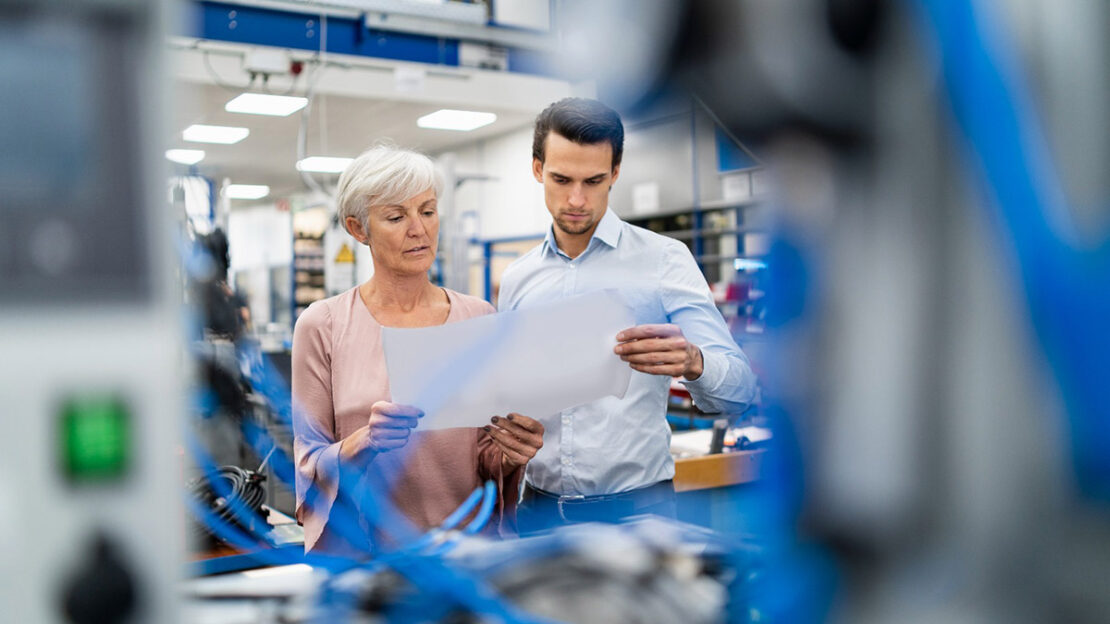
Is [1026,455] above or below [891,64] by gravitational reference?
below

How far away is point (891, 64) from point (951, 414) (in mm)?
206

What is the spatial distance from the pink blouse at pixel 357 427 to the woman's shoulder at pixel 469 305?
0.16 m

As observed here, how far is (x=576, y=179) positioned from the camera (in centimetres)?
133

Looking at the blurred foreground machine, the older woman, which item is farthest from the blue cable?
the older woman

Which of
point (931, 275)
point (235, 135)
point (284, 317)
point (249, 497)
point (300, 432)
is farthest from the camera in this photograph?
point (284, 317)

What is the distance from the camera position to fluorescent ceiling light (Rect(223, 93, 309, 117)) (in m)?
7.79

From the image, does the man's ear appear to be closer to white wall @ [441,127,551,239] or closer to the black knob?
the black knob

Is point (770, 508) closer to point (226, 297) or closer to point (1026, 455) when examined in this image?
point (1026, 455)

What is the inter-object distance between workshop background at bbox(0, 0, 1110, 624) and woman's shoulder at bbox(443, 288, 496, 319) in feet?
2.16

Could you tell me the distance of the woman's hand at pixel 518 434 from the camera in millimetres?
1203

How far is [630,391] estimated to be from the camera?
145cm

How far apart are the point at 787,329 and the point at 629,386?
0.87m

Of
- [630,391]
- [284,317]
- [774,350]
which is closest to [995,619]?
[774,350]

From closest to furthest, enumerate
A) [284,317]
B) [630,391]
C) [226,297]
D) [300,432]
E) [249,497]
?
1. [300,432]
2. [630,391]
3. [249,497]
4. [226,297]
5. [284,317]
